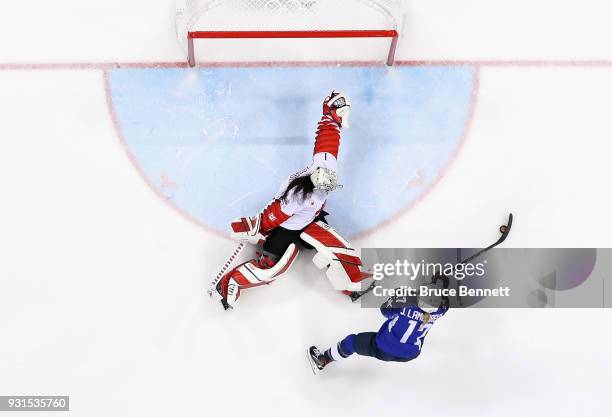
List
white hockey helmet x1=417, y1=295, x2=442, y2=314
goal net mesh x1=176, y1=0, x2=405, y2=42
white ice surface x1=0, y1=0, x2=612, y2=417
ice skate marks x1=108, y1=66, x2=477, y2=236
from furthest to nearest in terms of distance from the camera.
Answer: goal net mesh x1=176, y1=0, x2=405, y2=42 < ice skate marks x1=108, y1=66, x2=477, y2=236 < white ice surface x1=0, y1=0, x2=612, y2=417 < white hockey helmet x1=417, y1=295, x2=442, y2=314

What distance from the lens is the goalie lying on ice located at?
3.77 meters

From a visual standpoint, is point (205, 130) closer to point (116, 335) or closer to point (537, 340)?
point (116, 335)

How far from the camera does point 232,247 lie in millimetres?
4180

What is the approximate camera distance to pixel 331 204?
423 centimetres

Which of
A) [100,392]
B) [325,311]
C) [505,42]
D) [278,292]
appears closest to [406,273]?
[325,311]

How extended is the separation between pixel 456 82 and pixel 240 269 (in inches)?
74.5

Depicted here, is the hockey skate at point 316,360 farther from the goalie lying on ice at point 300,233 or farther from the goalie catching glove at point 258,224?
the goalie catching glove at point 258,224

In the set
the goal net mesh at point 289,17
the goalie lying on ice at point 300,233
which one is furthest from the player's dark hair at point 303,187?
the goal net mesh at point 289,17

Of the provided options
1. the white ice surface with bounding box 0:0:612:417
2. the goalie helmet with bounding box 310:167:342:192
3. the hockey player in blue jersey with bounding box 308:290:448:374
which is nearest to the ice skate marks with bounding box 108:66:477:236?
the white ice surface with bounding box 0:0:612:417

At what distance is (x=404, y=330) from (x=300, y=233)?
0.84 meters

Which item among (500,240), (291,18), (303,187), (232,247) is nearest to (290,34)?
(291,18)

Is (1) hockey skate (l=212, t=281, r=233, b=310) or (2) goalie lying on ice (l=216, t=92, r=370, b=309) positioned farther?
(1) hockey skate (l=212, t=281, r=233, b=310)

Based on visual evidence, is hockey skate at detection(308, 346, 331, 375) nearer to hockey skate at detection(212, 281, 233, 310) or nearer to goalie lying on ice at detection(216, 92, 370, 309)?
goalie lying on ice at detection(216, 92, 370, 309)

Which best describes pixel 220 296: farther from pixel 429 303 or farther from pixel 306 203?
pixel 429 303
